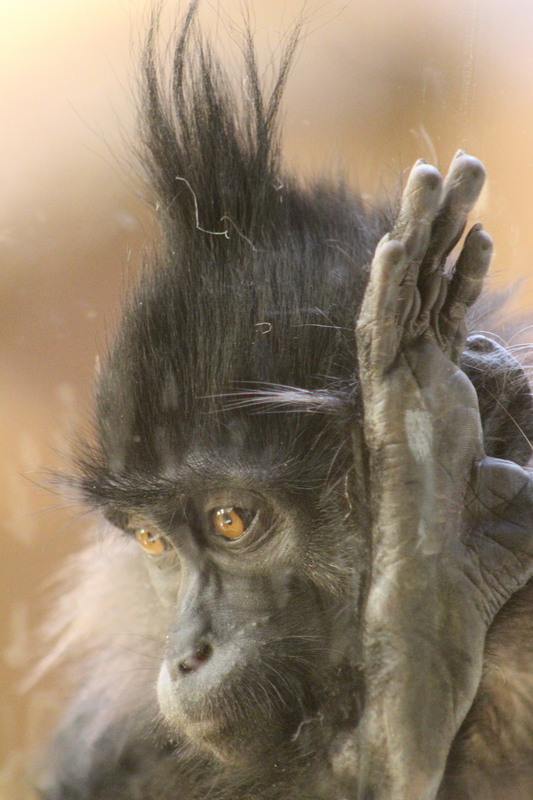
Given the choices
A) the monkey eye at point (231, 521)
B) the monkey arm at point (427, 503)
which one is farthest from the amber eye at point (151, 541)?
the monkey arm at point (427, 503)

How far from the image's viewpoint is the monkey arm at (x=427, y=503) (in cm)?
93

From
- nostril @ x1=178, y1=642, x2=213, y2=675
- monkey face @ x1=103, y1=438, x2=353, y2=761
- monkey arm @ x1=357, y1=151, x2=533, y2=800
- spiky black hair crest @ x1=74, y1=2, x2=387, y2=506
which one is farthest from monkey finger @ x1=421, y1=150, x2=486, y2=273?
nostril @ x1=178, y1=642, x2=213, y2=675

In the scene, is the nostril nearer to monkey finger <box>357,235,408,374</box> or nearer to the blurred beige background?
the blurred beige background

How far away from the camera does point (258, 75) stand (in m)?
1.01

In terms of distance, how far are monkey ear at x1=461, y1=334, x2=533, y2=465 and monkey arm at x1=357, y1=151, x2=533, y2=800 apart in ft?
0.27

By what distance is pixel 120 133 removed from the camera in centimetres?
104

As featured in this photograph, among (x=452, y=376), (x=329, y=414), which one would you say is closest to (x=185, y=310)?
(x=329, y=414)

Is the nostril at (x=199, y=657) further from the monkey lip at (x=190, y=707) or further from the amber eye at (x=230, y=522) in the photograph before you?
the amber eye at (x=230, y=522)

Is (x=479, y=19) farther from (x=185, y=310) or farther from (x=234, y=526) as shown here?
(x=234, y=526)

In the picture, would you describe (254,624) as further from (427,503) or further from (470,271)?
(470,271)

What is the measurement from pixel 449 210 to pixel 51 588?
722mm

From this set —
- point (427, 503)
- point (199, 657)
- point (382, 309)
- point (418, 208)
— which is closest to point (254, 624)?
point (199, 657)

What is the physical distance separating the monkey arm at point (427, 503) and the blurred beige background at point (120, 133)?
93 millimetres

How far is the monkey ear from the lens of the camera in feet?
3.56
